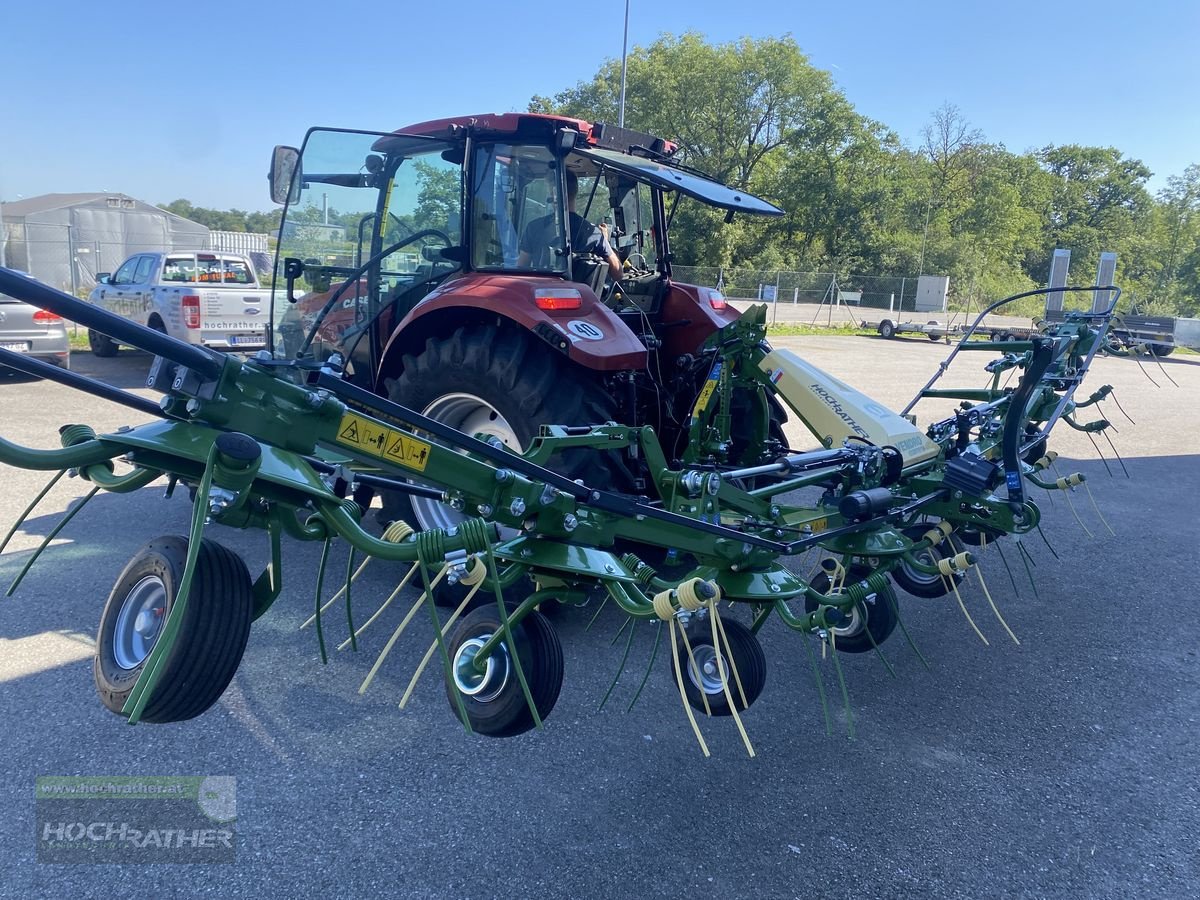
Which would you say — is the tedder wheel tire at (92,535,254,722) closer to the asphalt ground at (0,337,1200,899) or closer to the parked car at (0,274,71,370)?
the asphalt ground at (0,337,1200,899)

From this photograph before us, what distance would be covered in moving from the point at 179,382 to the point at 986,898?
2.43 m

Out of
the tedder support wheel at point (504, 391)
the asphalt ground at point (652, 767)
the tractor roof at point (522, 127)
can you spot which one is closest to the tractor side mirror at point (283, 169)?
the tractor roof at point (522, 127)

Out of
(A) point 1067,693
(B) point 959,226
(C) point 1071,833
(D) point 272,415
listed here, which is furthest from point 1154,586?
(B) point 959,226

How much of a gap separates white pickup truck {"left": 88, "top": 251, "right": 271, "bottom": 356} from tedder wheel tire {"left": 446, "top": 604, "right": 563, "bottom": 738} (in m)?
7.92

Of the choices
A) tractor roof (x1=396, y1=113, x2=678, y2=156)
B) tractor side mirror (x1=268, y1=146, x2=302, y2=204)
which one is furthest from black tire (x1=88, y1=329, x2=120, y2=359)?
tractor roof (x1=396, y1=113, x2=678, y2=156)

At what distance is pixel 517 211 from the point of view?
14.3ft

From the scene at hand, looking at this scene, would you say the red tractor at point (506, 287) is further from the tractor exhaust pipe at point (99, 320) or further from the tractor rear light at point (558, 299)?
the tractor exhaust pipe at point (99, 320)

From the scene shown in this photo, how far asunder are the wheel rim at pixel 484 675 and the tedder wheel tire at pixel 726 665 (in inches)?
23.2

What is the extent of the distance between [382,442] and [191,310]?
→ 931 centimetres

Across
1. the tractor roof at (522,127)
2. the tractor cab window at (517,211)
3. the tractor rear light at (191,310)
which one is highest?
the tractor roof at (522,127)

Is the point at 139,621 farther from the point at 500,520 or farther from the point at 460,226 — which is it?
the point at 460,226

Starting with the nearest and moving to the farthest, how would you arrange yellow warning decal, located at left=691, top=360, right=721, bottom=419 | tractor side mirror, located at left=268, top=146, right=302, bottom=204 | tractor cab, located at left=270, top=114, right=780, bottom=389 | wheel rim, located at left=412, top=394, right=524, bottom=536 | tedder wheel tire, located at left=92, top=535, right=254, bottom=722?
tedder wheel tire, located at left=92, top=535, right=254, bottom=722
wheel rim, located at left=412, top=394, right=524, bottom=536
tractor cab, located at left=270, top=114, right=780, bottom=389
yellow warning decal, located at left=691, top=360, right=721, bottom=419
tractor side mirror, located at left=268, top=146, right=302, bottom=204

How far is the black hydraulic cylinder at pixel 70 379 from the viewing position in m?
1.73

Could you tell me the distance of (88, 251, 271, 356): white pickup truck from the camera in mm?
10312
